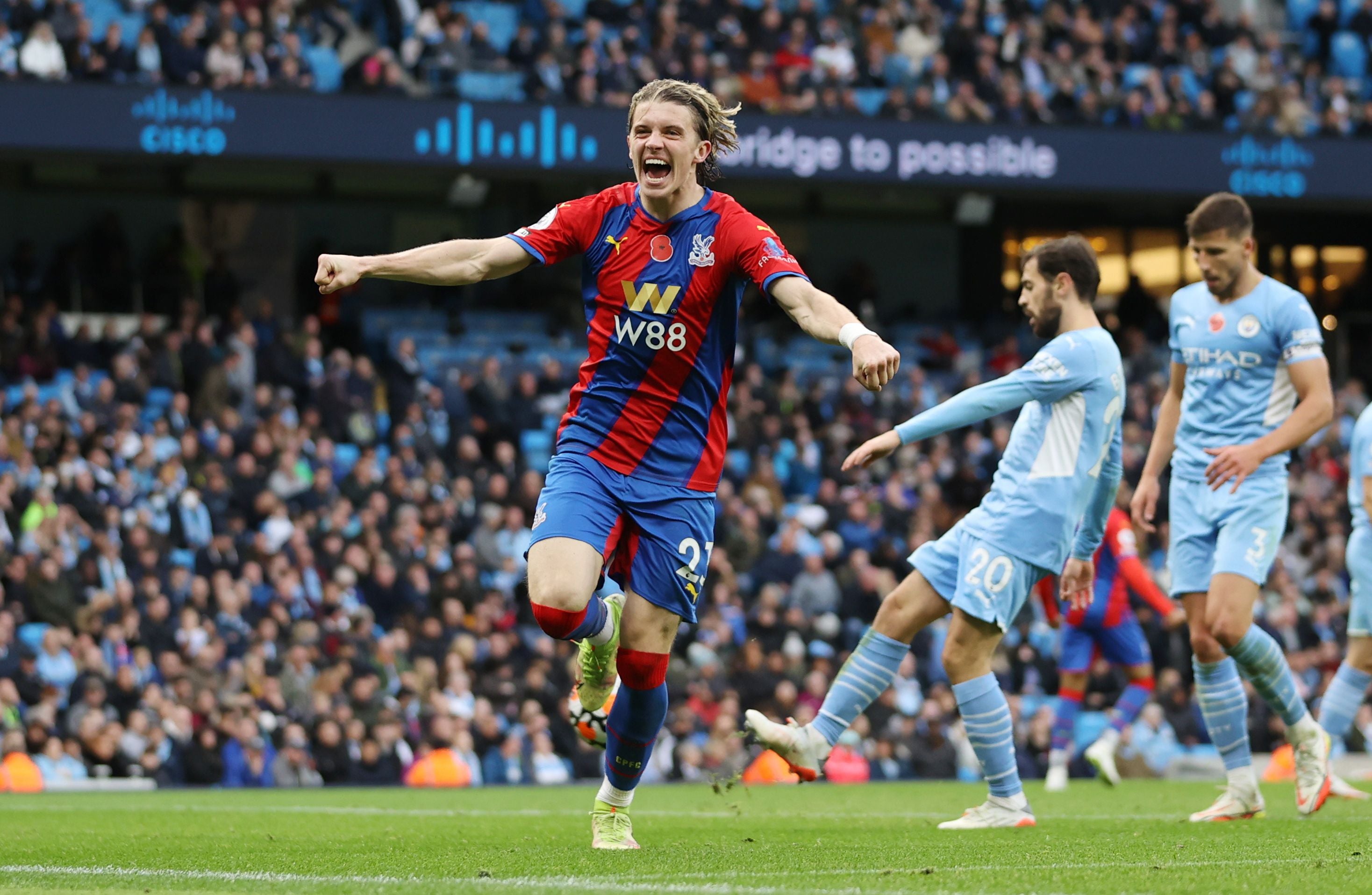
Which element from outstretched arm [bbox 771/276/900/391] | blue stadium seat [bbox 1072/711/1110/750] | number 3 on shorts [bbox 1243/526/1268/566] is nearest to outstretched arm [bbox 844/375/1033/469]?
outstretched arm [bbox 771/276/900/391]

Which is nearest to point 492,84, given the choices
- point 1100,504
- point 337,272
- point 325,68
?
point 325,68

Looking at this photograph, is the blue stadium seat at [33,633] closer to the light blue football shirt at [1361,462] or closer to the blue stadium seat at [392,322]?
the blue stadium seat at [392,322]

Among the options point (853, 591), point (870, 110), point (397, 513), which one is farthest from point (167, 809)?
point (870, 110)

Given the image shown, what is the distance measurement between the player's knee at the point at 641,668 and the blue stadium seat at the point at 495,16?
727 inches

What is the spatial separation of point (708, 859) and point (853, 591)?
13.8 m

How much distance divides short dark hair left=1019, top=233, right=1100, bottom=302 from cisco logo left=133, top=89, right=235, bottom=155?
47.3 feet

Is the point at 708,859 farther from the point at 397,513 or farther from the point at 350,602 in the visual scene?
the point at 397,513

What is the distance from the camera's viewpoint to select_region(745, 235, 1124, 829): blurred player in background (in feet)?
25.3

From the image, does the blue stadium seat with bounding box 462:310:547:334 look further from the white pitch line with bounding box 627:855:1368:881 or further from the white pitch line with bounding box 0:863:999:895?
the white pitch line with bounding box 627:855:1368:881

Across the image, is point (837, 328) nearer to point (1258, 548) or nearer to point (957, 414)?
point (957, 414)

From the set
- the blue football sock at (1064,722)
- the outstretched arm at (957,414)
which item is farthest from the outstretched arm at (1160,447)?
the blue football sock at (1064,722)

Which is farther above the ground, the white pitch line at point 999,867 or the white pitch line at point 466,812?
the white pitch line at point 999,867

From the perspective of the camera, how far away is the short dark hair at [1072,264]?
8.09m

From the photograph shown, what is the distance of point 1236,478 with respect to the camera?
787 centimetres
